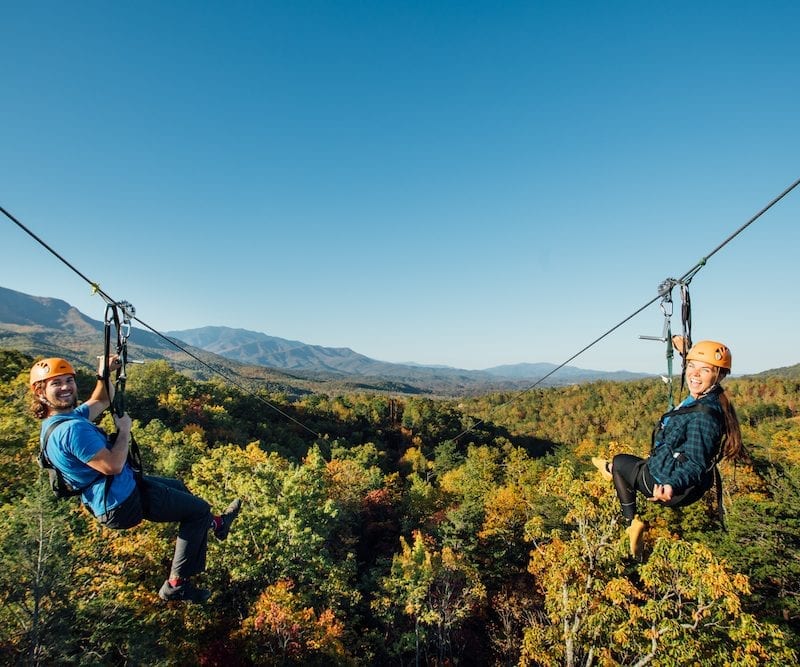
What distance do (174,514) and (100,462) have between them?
1229mm

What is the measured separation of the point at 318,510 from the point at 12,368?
3409 cm

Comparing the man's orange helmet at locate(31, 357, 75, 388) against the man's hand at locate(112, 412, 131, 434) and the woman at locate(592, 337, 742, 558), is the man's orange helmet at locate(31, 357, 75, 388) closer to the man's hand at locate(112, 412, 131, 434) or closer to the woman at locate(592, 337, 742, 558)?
the man's hand at locate(112, 412, 131, 434)

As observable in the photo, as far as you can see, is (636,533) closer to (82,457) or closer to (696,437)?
(696,437)

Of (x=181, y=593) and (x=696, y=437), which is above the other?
(x=696, y=437)

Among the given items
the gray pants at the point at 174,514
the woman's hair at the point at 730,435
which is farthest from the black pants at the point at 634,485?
the gray pants at the point at 174,514

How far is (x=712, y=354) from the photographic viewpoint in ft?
13.2

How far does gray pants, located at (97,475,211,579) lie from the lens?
4066mm

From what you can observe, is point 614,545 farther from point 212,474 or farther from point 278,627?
point 212,474

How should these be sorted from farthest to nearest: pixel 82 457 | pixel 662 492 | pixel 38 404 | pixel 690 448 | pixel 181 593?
1. pixel 181 593
2. pixel 662 492
3. pixel 690 448
4. pixel 38 404
5. pixel 82 457

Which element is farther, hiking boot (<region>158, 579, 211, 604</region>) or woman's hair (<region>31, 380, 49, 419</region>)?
hiking boot (<region>158, 579, 211, 604</region>)

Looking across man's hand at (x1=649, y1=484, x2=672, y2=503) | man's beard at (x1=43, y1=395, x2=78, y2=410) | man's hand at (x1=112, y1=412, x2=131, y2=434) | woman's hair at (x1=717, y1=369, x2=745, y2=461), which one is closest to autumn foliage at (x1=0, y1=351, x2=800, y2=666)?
woman's hair at (x1=717, y1=369, x2=745, y2=461)

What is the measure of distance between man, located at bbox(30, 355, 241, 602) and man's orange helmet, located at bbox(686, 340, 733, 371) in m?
5.26

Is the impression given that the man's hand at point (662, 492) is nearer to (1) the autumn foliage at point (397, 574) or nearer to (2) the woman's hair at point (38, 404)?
(1) the autumn foliage at point (397, 574)

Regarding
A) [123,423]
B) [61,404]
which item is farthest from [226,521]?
[61,404]
